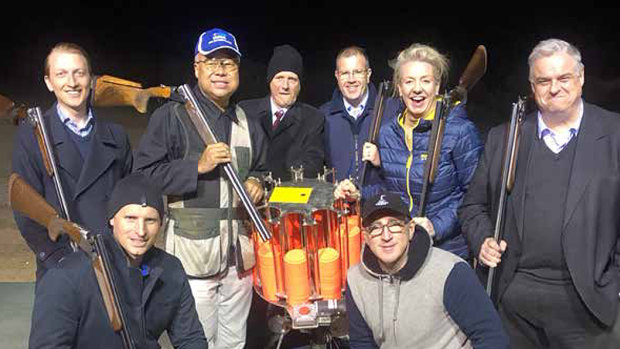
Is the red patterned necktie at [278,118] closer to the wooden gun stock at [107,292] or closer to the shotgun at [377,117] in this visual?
the shotgun at [377,117]

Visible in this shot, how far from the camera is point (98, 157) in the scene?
3.00m

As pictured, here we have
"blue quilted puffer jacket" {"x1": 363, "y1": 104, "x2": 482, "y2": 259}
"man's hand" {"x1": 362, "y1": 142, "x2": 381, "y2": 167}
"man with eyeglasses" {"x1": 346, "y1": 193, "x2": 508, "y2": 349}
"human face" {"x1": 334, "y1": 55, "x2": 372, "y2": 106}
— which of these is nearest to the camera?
"man with eyeglasses" {"x1": 346, "y1": 193, "x2": 508, "y2": 349}

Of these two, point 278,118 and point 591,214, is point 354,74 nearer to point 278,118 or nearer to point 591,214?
point 278,118

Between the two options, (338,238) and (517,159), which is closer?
(517,159)

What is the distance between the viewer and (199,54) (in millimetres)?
3064

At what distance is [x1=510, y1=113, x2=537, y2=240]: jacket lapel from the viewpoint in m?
2.62

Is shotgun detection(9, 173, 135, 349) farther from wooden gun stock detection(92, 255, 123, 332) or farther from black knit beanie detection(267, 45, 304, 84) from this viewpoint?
black knit beanie detection(267, 45, 304, 84)

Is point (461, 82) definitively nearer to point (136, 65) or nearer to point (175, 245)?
point (175, 245)

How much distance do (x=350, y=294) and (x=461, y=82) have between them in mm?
1144

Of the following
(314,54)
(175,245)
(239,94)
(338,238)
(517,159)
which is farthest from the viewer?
(314,54)

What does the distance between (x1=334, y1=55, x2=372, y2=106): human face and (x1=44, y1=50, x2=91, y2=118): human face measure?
4.10ft

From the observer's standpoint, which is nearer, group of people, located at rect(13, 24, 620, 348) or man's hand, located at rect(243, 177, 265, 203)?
group of people, located at rect(13, 24, 620, 348)

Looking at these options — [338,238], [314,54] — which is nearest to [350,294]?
[338,238]

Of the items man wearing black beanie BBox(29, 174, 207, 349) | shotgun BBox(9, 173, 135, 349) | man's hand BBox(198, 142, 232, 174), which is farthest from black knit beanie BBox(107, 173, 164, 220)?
man's hand BBox(198, 142, 232, 174)
